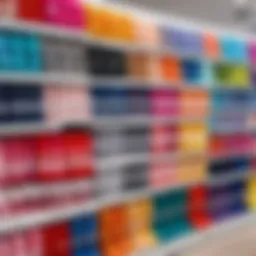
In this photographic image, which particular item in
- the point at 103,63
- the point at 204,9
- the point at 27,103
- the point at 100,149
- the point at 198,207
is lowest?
the point at 198,207

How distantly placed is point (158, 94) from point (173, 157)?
1.01ft

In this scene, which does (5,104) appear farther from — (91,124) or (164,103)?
(164,103)

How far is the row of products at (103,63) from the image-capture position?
1818mm

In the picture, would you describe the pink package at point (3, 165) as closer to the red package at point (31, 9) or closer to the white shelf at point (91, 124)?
the white shelf at point (91, 124)

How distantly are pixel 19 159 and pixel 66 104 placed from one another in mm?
288

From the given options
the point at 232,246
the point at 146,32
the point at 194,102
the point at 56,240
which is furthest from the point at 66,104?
the point at 232,246

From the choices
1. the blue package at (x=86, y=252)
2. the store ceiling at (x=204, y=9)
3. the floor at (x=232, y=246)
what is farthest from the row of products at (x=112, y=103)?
the store ceiling at (x=204, y=9)

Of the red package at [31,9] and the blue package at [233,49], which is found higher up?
the red package at [31,9]

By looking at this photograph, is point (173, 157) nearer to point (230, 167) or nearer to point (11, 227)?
point (230, 167)

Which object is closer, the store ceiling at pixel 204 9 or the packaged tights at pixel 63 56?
the packaged tights at pixel 63 56

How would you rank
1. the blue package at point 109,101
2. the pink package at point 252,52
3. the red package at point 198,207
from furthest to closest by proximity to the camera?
the pink package at point 252,52, the red package at point 198,207, the blue package at point 109,101

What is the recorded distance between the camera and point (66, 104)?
2.01m

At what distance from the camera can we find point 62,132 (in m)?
1.99

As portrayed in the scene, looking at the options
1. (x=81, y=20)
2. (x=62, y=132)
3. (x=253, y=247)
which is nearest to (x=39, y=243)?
(x=62, y=132)
